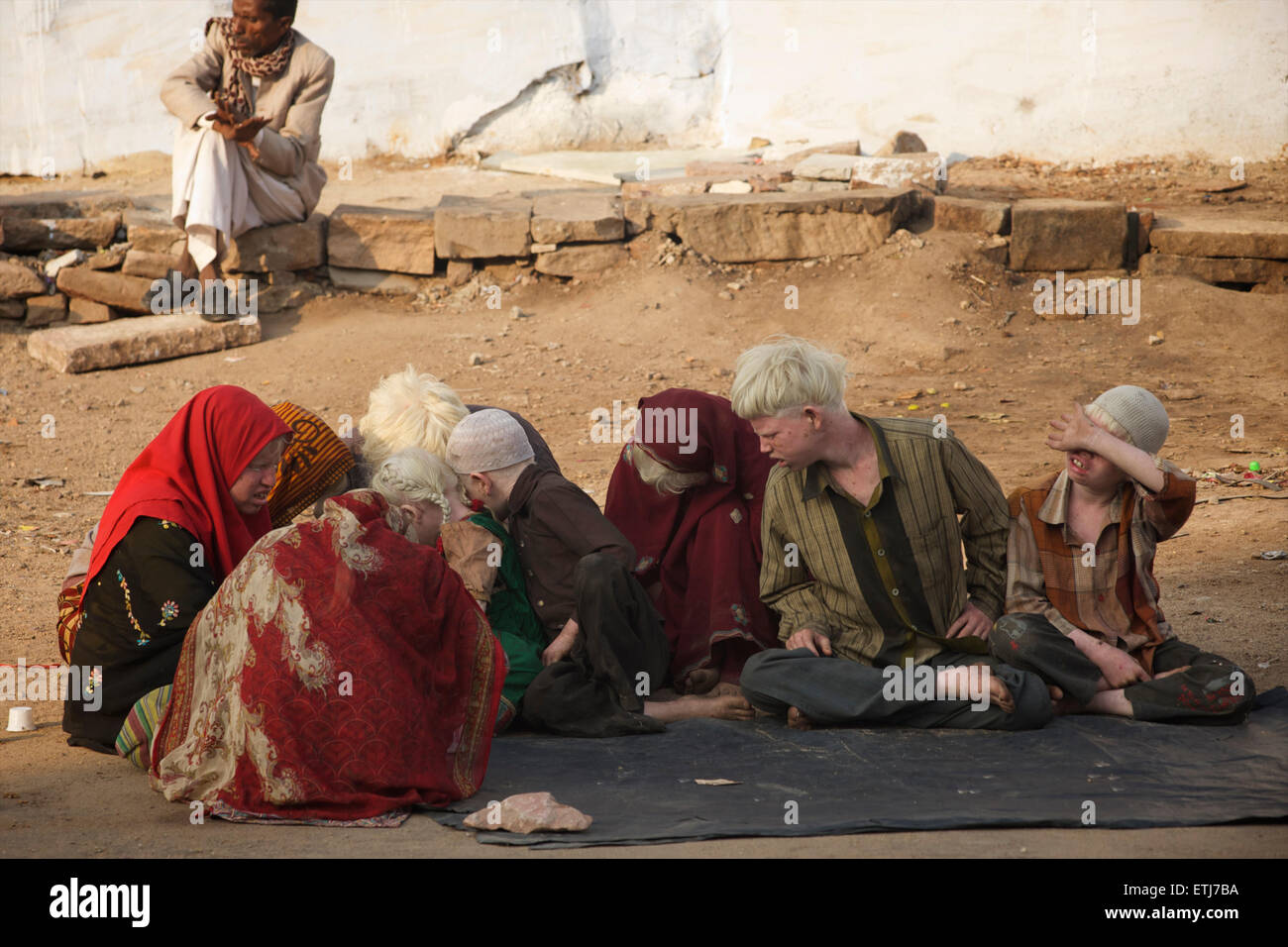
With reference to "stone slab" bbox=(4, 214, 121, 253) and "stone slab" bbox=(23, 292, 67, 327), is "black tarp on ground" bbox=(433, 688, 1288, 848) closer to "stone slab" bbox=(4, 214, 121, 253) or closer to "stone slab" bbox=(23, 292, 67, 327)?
"stone slab" bbox=(23, 292, 67, 327)

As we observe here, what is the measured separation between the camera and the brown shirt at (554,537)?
154 inches

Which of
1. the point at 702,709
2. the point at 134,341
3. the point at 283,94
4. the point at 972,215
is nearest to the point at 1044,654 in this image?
the point at 702,709

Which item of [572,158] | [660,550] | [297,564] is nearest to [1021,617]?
[660,550]

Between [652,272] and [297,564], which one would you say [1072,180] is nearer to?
[652,272]

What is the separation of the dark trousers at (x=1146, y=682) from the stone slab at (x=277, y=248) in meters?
6.88

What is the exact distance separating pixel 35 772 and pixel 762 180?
7.56 meters

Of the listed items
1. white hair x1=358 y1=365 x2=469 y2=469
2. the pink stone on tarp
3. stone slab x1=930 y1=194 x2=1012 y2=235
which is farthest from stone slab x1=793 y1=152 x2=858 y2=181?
the pink stone on tarp

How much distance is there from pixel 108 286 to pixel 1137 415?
7.45 m

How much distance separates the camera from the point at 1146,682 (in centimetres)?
363

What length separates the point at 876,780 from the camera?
10.6 feet

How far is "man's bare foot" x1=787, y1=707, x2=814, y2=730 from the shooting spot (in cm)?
366

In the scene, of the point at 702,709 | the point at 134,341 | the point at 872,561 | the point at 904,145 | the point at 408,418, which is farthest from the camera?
the point at 904,145

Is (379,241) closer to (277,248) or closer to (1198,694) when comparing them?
(277,248)

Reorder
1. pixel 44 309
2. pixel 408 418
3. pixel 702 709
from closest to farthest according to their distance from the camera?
pixel 702 709 < pixel 408 418 < pixel 44 309
